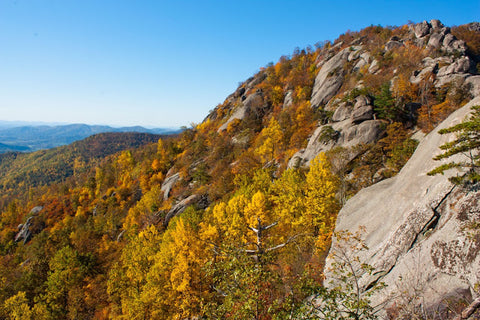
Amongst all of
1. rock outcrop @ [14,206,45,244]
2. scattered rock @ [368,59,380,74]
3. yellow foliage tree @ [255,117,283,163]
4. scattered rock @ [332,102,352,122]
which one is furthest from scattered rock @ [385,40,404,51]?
rock outcrop @ [14,206,45,244]

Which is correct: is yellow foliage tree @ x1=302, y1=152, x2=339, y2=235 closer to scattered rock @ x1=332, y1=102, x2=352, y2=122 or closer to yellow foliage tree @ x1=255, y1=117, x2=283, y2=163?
scattered rock @ x1=332, y1=102, x2=352, y2=122

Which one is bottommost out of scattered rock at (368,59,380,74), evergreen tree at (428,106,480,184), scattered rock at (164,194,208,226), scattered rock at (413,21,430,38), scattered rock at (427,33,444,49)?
scattered rock at (164,194,208,226)

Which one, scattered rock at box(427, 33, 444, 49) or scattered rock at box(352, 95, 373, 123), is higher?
scattered rock at box(427, 33, 444, 49)

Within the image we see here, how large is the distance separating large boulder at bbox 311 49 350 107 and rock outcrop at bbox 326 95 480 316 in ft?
163

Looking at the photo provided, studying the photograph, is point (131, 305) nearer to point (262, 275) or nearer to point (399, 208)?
point (262, 275)

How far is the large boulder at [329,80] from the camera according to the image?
60.5 m

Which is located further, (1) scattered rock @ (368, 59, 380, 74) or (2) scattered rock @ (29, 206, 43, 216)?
(2) scattered rock @ (29, 206, 43, 216)

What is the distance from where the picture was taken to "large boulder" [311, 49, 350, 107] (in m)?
60.5

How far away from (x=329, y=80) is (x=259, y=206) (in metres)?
51.0

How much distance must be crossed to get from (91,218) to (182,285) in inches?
2731

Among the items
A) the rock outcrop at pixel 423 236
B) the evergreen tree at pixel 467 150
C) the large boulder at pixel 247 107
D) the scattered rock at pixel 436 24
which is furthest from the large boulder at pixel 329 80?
the evergreen tree at pixel 467 150

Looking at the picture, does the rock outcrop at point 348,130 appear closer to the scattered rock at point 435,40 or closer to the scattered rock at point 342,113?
the scattered rock at point 342,113

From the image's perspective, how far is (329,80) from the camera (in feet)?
208

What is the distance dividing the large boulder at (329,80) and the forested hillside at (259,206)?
2.01ft
